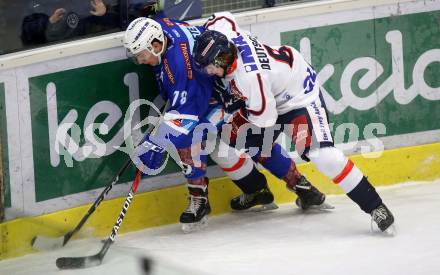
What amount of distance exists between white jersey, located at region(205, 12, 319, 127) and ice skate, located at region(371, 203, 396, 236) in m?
0.66

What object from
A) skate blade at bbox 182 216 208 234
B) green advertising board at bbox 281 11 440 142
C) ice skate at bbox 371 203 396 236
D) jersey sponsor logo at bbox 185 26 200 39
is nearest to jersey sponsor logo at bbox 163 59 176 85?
jersey sponsor logo at bbox 185 26 200 39

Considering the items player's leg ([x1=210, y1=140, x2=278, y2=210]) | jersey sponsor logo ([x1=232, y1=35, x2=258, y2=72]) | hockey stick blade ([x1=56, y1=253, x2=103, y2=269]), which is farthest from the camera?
player's leg ([x1=210, y1=140, x2=278, y2=210])

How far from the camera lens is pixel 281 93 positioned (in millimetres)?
5484

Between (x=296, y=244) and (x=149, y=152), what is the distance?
0.88m

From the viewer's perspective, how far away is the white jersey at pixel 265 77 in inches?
208

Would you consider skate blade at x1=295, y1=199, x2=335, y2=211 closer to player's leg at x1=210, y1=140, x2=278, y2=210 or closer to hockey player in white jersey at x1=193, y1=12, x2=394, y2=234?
player's leg at x1=210, y1=140, x2=278, y2=210

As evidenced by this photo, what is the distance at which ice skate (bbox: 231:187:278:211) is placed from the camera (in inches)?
237

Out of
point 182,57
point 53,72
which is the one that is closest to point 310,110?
point 182,57

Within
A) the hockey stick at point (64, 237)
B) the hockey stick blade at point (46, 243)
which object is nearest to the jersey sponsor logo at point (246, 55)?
the hockey stick at point (64, 237)

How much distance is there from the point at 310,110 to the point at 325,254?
78 centimetres

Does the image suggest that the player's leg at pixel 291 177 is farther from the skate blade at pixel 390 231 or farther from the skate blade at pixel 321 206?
the skate blade at pixel 390 231

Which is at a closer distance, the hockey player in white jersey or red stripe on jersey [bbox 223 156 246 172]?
the hockey player in white jersey

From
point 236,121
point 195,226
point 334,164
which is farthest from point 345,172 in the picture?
point 195,226

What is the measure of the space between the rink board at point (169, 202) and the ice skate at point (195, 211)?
18 cm
